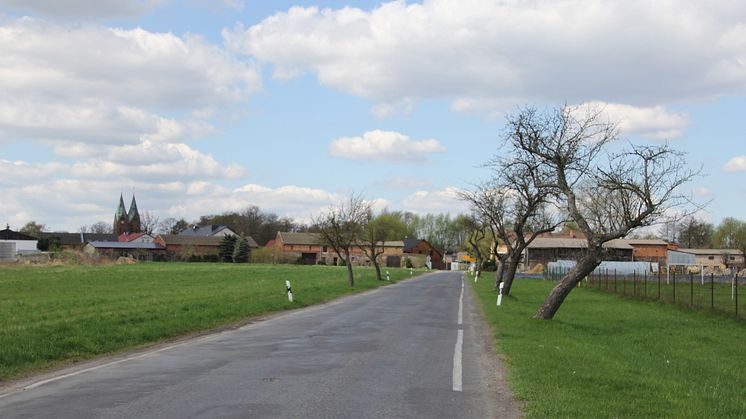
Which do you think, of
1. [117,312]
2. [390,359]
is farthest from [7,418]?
[117,312]

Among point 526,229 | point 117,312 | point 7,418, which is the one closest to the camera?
point 7,418

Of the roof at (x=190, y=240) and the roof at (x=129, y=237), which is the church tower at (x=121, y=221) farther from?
the roof at (x=190, y=240)

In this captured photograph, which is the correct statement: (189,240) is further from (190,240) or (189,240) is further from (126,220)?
(126,220)

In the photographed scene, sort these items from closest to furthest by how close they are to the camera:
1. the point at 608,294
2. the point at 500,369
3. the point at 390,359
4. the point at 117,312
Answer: the point at 500,369 < the point at 390,359 < the point at 117,312 < the point at 608,294

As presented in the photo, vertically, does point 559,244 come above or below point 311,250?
above

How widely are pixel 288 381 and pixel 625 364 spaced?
5.94 meters

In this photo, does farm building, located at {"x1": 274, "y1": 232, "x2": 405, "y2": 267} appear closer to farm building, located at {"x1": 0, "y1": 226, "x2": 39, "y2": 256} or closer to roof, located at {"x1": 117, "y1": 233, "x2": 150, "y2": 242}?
roof, located at {"x1": 117, "y1": 233, "x2": 150, "y2": 242}

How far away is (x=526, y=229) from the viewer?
4397 cm

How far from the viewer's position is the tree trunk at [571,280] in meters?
20.4

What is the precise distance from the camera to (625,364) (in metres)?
12.0

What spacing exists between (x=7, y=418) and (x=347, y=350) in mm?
6781

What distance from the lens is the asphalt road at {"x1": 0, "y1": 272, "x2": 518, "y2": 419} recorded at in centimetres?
796

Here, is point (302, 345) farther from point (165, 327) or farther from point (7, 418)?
point (7, 418)

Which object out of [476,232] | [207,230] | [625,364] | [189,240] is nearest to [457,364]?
[625,364]
